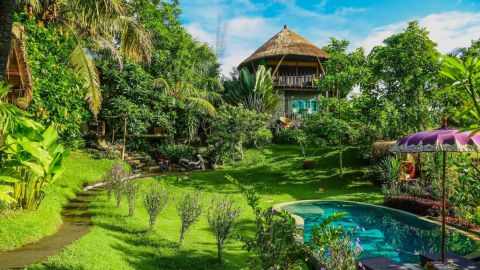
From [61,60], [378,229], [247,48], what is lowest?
[378,229]

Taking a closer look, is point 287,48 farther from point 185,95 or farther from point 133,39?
point 133,39

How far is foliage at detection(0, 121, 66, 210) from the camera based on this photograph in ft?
16.7

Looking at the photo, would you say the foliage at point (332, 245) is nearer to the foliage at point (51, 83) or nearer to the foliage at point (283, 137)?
Answer: the foliage at point (51, 83)

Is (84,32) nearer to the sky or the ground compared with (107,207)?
nearer to the sky

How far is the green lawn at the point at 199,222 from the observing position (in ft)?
16.6

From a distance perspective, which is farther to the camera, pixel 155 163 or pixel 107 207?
pixel 155 163

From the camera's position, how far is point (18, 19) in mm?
8906

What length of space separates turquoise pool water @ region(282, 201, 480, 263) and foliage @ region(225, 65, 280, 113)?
1262 cm

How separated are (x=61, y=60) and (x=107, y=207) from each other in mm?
6472

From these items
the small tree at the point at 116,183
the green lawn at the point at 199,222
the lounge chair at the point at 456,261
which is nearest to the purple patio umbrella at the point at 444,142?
the lounge chair at the point at 456,261

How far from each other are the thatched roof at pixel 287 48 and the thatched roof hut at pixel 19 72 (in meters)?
18.3

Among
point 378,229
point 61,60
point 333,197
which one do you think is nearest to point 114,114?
point 61,60

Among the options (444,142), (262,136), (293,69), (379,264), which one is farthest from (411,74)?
(293,69)

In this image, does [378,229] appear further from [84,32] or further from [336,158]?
[84,32]
